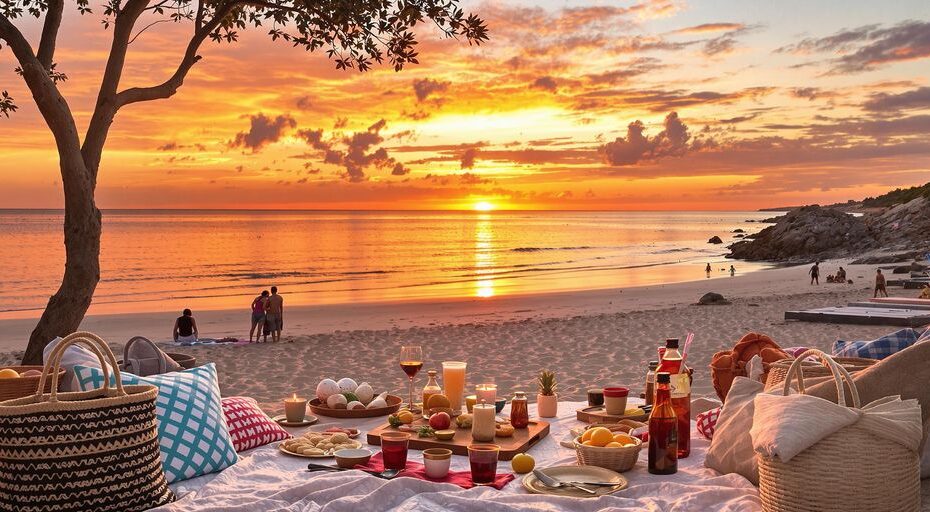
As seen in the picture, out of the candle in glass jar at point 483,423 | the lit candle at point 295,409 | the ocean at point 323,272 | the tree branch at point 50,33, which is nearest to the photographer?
the candle in glass jar at point 483,423

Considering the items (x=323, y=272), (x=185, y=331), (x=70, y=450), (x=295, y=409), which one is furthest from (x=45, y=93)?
(x=323, y=272)

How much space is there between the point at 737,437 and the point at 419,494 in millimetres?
1561

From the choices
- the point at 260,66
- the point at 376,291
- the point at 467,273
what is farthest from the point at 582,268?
the point at 260,66

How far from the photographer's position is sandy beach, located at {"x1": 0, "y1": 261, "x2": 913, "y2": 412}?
444 inches

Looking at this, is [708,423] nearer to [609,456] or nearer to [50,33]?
[609,456]

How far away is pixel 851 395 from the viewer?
3.30 m

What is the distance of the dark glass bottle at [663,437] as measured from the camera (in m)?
3.55

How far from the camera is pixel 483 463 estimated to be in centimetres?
358

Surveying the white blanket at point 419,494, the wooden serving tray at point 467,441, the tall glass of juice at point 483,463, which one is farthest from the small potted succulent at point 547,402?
the tall glass of juice at point 483,463

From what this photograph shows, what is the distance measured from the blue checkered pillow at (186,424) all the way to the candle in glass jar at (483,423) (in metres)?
1.25

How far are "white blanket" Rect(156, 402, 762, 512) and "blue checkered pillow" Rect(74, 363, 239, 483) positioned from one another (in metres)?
0.09

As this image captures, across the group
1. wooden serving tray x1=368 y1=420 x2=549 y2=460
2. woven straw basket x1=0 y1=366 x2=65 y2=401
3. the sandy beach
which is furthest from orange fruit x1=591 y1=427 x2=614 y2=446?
the sandy beach

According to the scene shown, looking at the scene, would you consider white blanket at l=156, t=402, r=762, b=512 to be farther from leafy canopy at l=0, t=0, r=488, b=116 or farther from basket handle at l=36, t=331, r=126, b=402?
leafy canopy at l=0, t=0, r=488, b=116

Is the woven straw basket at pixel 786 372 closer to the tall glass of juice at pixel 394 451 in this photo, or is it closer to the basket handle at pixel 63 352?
the tall glass of juice at pixel 394 451
